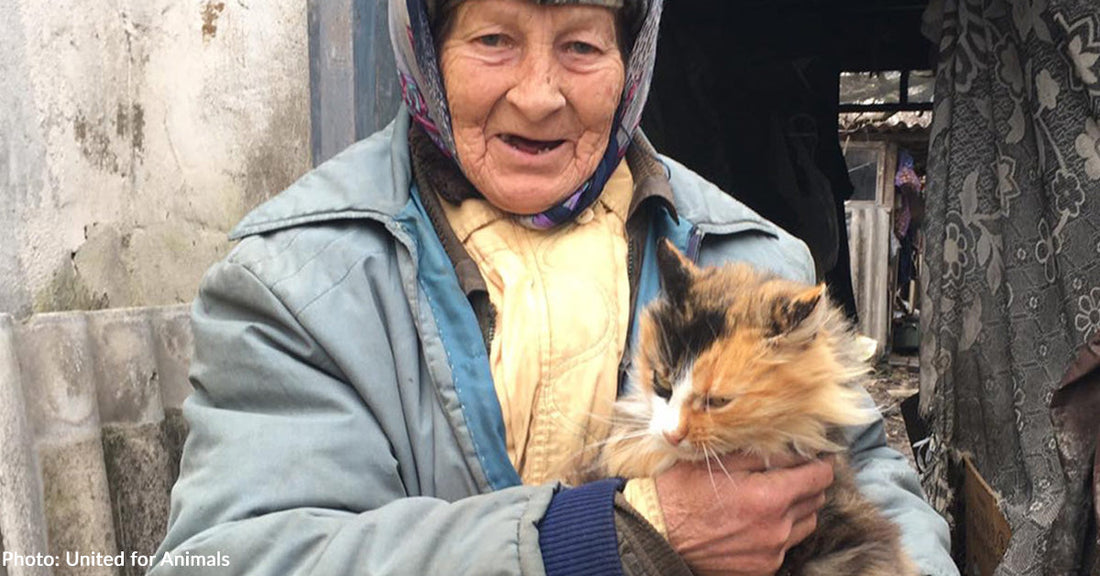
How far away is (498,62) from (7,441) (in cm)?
166

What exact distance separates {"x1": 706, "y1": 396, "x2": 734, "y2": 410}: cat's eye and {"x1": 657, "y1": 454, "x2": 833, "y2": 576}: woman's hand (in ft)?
0.41

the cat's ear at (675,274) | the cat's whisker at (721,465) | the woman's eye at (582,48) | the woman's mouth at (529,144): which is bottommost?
the cat's whisker at (721,465)

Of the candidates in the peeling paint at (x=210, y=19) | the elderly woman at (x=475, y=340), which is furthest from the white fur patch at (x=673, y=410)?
the peeling paint at (x=210, y=19)

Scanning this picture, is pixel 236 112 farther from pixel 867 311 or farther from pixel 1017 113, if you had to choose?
pixel 867 311

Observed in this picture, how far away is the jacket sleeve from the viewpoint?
1579 mm

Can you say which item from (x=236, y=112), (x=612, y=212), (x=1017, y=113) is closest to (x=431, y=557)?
(x=612, y=212)

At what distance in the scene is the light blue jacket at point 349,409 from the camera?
5.23 ft

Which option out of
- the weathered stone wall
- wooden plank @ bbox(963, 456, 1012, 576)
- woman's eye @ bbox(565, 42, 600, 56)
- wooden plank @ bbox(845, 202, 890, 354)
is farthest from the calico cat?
wooden plank @ bbox(845, 202, 890, 354)

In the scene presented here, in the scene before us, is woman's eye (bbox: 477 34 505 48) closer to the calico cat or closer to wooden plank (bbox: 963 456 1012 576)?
the calico cat

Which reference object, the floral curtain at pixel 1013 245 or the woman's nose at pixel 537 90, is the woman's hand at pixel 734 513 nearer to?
the woman's nose at pixel 537 90

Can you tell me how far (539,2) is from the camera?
76.0 inches

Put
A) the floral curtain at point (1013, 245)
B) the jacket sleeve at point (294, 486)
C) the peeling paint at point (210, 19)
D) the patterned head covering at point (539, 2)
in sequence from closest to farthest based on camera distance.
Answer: the jacket sleeve at point (294, 486), the patterned head covering at point (539, 2), the peeling paint at point (210, 19), the floral curtain at point (1013, 245)

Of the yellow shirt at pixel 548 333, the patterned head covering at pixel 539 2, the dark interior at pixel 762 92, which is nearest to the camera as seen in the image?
the yellow shirt at pixel 548 333

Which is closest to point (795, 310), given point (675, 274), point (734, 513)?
point (675, 274)
